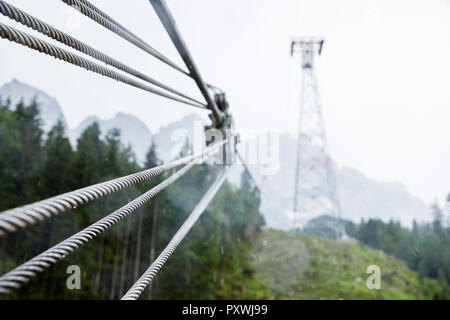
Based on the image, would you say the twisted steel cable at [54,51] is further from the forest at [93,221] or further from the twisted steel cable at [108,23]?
the forest at [93,221]

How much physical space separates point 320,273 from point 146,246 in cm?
1333

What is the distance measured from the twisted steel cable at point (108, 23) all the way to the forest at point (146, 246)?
15519 millimetres

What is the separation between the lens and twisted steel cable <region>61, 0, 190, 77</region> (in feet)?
4.35

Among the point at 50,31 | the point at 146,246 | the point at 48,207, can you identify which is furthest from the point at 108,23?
A: the point at 146,246

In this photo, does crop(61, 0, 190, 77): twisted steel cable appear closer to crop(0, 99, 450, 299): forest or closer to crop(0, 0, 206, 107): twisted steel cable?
crop(0, 0, 206, 107): twisted steel cable

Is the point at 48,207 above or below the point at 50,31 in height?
below

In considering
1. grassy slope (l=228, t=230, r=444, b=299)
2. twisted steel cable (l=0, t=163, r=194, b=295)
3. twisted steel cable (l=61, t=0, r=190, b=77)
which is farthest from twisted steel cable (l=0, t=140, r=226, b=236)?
grassy slope (l=228, t=230, r=444, b=299)

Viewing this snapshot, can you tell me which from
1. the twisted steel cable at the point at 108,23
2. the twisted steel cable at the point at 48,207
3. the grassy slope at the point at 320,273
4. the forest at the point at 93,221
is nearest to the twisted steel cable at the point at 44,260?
the twisted steel cable at the point at 48,207

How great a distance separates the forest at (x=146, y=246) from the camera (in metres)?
16.3

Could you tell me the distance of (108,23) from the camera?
153 centimetres

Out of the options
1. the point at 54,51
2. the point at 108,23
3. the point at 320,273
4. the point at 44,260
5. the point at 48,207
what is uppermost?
the point at 108,23

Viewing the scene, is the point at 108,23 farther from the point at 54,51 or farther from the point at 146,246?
the point at 146,246

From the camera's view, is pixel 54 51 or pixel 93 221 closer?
pixel 54 51

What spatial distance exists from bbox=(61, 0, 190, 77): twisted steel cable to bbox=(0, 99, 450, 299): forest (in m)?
15.5
